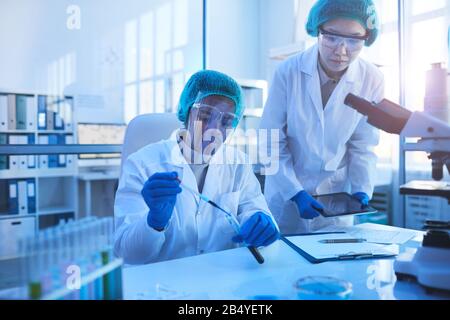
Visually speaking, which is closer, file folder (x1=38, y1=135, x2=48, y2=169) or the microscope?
the microscope

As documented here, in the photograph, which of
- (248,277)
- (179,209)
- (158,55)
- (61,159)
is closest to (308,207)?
(179,209)

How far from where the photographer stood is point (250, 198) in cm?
130

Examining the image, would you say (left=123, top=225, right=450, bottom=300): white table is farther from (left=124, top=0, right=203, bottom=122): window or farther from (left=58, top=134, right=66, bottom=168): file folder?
(left=124, top=0, right=203, bottom=122): window

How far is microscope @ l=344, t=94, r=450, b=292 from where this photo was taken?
78 cm

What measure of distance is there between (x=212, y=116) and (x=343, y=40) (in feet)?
1.91

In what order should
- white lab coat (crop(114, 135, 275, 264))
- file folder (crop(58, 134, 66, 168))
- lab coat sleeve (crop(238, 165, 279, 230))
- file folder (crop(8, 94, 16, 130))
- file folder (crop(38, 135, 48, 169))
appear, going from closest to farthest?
white lab coat (crop(114, 135, 275, 264)), lab coat sleeve (crop(238, 165, 279, 230)), file folder (crop(8, 94, 16, 130)), file folder (crop(38, 135, 48, 169)), file folder (crop(58, 134, 66, 168))

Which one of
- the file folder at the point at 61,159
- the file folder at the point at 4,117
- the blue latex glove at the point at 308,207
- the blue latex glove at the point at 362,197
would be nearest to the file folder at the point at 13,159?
the file folder at the point at 4,117

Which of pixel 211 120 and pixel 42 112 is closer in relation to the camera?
pixel 211 120

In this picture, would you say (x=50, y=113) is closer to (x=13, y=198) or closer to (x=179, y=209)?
(x=13, y=198)

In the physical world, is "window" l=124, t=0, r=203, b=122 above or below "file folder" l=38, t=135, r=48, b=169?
above

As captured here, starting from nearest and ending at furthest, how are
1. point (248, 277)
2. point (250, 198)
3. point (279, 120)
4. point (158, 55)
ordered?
point (248, 277), point (250, 198), point (279, 120), point (158, 55)

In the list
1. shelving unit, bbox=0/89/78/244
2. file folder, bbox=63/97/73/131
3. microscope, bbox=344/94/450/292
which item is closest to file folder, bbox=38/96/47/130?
shelving unit, bbox=0/89/78/244

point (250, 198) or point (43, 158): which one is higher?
point (43, 158)

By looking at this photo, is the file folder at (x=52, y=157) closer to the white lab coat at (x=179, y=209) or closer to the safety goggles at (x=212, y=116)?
the white lab coat at (x=179, y=209)
